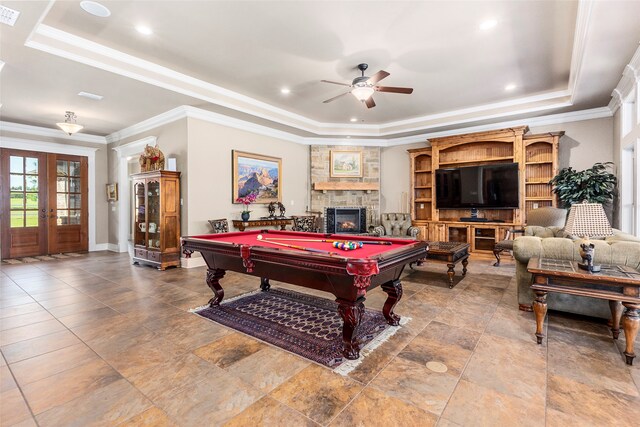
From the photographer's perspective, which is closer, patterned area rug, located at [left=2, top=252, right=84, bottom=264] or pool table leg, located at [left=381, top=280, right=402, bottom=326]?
pool table leg, located at [left=381, top=280, right=402, bottom=326]

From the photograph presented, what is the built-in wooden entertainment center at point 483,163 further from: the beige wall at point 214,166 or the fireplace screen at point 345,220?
the beige wall at point 214,166

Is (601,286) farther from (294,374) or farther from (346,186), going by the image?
(346,186)

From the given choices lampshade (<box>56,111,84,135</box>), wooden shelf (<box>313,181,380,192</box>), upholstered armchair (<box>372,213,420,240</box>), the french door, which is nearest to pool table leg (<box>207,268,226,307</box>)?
upholstered armchair (<box>372,213,420,240</box>)

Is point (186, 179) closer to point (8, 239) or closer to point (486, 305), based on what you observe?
point (8, 239)

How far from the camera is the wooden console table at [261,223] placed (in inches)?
241

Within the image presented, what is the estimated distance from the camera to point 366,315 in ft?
10.4

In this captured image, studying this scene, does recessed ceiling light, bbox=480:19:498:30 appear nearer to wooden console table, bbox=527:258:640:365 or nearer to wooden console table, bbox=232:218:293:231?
wooden console table, bbox=527:258:640:365

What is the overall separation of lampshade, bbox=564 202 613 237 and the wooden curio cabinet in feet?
19.1

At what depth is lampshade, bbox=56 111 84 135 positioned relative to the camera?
5.56 m

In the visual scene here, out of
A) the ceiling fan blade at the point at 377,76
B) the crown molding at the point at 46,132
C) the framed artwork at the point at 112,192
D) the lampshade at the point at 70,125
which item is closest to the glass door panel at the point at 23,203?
the crown molding at the point at 46,132

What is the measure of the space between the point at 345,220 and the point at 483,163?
3598mm

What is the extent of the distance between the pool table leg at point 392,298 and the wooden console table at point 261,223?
12.9ft

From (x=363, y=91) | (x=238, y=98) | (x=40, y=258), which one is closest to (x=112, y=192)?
(x=40, y=258)

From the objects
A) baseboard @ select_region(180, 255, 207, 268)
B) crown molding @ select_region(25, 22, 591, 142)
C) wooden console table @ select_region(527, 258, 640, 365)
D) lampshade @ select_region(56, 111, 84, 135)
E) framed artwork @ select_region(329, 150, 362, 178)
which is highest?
crown molding @ select_region(25, 22, 591, 142)
